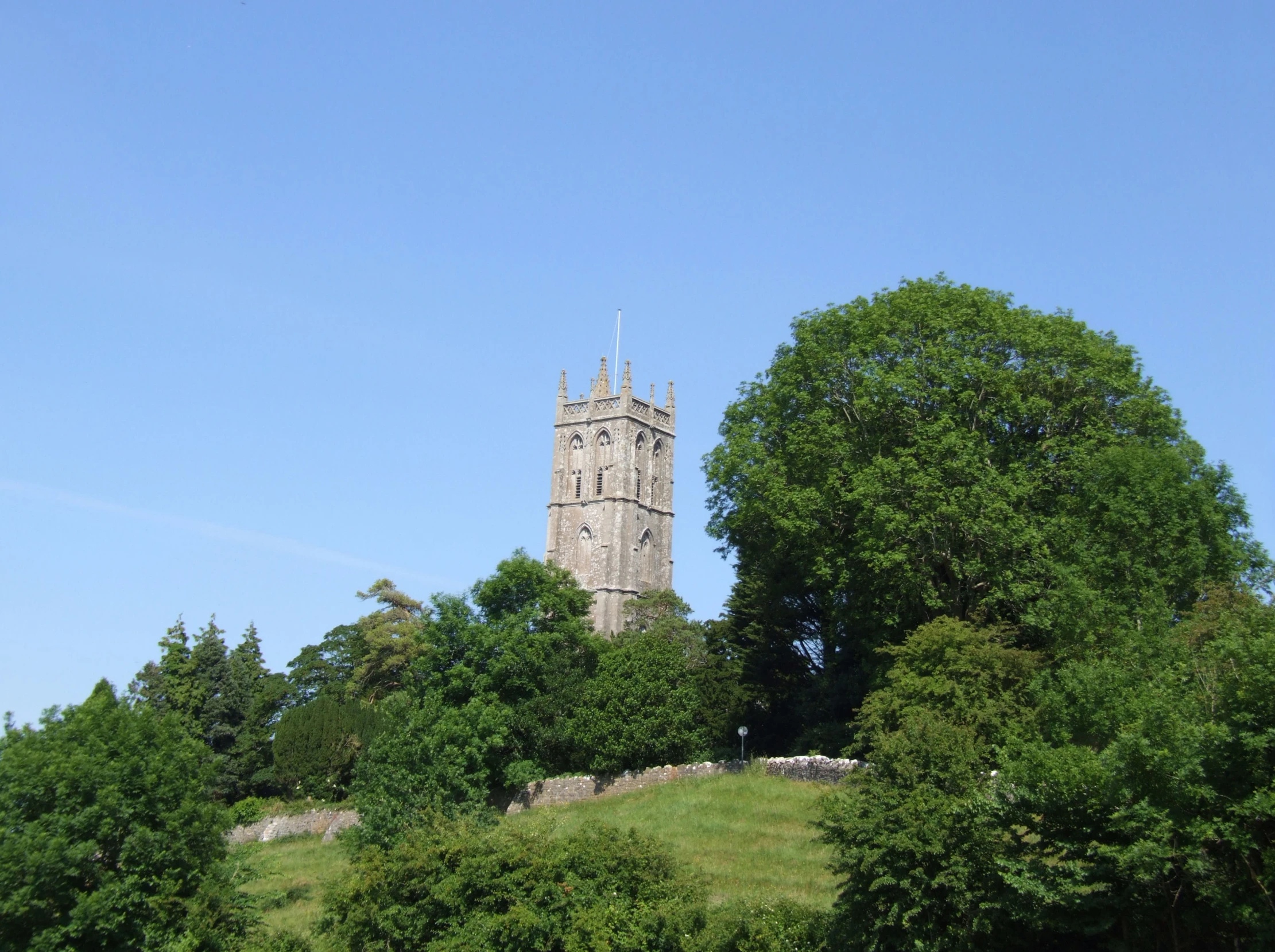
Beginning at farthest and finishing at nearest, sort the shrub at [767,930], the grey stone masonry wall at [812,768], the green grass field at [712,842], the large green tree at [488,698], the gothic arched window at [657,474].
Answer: the gothic arched window at [657,474], the large green tree at [488,698], the grey stone masonry wall at [812,768], the green grass field at [712,842], the shrub at [767,930]

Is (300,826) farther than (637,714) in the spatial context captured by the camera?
Yes

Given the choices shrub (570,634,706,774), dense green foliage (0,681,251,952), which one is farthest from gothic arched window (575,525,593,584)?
dense green foliage (0,681,251,952)

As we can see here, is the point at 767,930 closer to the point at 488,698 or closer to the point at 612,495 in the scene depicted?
the point at 488,698

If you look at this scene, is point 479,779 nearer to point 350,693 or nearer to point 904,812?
point 904,812

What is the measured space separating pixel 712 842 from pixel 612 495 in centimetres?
7503

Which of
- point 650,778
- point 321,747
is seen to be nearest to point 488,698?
point 650,778

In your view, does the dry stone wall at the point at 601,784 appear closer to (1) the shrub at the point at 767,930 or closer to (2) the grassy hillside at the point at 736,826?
(2) the grassy hillside at the point at 736,826

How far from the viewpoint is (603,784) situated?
36531mm

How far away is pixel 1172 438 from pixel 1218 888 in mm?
21955

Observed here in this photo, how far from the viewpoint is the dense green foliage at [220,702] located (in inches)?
2116

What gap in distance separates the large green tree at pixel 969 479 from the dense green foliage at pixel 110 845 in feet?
57.5

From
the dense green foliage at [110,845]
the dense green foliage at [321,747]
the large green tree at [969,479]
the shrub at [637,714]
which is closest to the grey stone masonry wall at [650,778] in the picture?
the shrub at [637,714]

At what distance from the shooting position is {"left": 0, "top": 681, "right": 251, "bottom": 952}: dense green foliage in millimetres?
23531

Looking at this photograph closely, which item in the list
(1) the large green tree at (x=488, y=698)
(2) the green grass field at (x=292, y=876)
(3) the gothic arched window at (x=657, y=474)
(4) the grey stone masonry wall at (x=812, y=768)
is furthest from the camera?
(3) the gothic arched window at (x=657, y=474)
